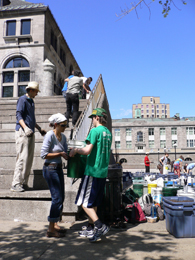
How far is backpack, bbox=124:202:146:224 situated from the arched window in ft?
60.8

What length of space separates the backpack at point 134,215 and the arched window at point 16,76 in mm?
18525

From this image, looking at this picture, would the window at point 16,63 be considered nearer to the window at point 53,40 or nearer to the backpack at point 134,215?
the window at point 53,40

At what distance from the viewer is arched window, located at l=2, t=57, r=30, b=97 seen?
69.7 ft

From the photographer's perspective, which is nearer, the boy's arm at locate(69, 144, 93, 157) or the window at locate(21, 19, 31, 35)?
the boy's arm at locate(69, 144, 93, 157)

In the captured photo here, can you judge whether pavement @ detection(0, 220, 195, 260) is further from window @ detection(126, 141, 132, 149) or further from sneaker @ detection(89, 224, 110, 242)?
window @ detection(126, 141, 132, 149)

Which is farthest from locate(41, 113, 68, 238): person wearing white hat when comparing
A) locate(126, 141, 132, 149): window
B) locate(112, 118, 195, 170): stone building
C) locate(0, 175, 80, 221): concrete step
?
locate(126, 141, 132, 149): window

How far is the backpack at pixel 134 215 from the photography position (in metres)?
4.82

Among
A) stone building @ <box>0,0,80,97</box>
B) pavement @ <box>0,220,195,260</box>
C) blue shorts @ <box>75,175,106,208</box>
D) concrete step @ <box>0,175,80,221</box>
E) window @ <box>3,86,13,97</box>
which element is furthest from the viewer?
window @ <box>3,86,13,97</box>

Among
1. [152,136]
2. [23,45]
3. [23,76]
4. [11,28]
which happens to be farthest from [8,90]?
[152,136]

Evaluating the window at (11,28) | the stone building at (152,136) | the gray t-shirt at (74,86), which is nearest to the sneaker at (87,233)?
the gray t-shirt at (74,86)

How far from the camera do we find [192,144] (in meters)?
68.0

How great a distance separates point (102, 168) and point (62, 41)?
80.6 ft

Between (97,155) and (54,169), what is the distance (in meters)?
0.71

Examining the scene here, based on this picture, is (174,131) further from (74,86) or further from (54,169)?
(54,169)
